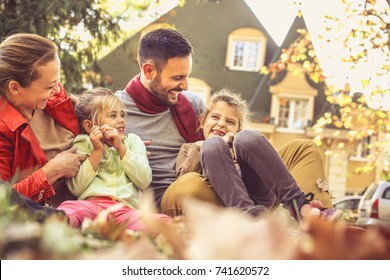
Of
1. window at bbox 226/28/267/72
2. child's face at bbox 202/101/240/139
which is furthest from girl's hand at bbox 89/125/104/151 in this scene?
window at bbox 226/28/267/72

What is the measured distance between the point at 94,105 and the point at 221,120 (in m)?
0.59

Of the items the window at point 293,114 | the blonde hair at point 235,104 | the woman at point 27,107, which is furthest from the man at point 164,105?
the window at point 293,114

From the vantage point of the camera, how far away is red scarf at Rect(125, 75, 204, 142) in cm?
293

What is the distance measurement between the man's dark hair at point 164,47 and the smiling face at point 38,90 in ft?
2.57

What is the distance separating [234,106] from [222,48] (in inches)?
788

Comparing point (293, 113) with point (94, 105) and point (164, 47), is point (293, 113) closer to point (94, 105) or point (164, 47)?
point (164, 47)

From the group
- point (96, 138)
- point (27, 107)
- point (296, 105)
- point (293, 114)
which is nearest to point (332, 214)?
point (96, 138)

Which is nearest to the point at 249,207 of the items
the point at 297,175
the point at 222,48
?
the point at 297,175

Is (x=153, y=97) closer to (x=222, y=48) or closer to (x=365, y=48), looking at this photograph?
(x=365, y=48)

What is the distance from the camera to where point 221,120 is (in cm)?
282

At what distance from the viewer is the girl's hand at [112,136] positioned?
92.5 inches

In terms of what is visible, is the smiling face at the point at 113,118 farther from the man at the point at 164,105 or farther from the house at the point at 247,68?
the house at the point at 247,68

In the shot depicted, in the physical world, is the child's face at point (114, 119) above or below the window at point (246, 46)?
above
